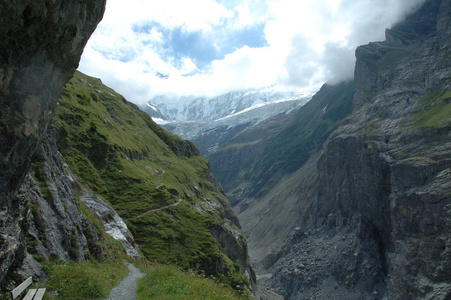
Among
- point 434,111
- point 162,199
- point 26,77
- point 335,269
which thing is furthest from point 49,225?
point 434,111

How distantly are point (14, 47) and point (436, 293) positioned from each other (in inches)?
5010

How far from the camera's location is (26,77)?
41.5ft

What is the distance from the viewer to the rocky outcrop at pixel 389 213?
112 m

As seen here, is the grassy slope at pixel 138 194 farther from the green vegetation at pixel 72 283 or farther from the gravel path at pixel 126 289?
the green vegetation at pixel 72 283

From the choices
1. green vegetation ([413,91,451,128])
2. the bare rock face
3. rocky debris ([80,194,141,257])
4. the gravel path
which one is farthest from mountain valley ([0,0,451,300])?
green vegetation ([413,91,451,128])

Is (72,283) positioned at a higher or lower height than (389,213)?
lower

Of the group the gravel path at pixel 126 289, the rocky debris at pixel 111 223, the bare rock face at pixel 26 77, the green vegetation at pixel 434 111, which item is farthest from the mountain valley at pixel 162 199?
the green vegetation at pixel 434 111

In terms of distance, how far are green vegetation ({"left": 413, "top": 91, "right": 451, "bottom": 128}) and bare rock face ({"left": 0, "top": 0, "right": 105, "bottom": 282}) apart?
157 m

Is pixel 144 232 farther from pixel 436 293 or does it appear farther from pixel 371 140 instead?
pixel 371 140

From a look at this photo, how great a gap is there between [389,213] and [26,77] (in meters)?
159

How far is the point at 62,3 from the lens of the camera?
42.7 ft

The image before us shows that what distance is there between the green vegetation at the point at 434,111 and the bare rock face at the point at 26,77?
6171 inches

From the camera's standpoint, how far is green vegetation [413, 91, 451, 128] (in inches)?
5497

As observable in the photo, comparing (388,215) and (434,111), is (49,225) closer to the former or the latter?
(388,215)
